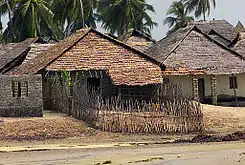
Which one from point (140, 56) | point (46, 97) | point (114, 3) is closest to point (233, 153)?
point (140, 56)

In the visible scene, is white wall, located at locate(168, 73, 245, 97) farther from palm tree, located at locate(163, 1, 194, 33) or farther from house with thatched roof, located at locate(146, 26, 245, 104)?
palm tree, located at locate(163, 1, 194, 33)

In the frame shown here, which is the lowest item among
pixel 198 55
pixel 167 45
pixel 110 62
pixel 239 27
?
pixel 110 62

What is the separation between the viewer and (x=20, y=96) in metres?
21.1

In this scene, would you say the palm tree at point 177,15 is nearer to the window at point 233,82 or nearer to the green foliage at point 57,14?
the green foliage at point 57,14

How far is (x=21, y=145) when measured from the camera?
53.8 ft

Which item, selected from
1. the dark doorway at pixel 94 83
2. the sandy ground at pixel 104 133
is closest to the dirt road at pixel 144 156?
the sandy ground at pixel 104 133

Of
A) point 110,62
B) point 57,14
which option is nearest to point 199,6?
point 57,14

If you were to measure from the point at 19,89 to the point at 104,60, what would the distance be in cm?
528

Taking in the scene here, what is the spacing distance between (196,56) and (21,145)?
14.5m

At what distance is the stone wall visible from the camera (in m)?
20.8

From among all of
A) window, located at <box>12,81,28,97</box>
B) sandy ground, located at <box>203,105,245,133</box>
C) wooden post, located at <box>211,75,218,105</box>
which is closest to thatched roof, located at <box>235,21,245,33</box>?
wooden post, located at <box>211,75,218,105</box>

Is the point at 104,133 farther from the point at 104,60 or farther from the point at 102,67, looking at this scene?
the point at 104,60

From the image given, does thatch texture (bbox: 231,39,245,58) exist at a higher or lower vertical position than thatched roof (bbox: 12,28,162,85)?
higher

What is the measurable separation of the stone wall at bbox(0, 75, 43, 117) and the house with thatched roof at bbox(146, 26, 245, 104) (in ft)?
26.2
